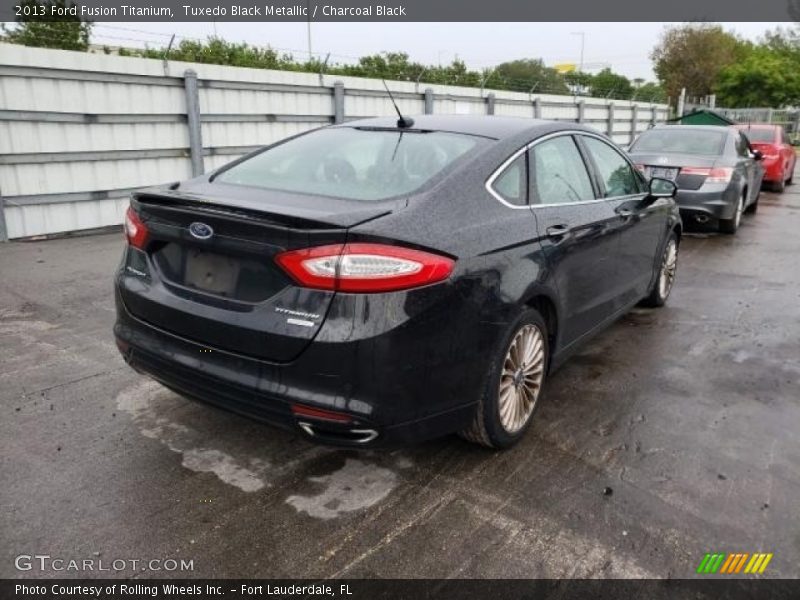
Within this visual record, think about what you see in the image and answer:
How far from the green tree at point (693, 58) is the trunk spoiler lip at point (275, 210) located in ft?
183

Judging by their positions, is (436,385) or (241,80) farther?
(241,80)

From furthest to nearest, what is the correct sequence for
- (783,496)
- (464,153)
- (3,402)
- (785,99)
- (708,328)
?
(785,99) → (708,328) → (3,402) → (464,153) → (783,496)

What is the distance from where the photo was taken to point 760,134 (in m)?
15.0

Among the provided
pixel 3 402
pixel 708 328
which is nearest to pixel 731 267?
pixel 708 328

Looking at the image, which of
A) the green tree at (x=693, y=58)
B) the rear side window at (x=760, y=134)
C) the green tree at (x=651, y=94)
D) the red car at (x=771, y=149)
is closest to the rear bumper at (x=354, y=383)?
the red car at (x=771, y=149)

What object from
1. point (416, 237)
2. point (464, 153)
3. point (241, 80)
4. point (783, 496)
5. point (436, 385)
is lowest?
point (783, 496)

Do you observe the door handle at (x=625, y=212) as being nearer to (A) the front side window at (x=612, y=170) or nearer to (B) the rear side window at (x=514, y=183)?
(A) the front side window at (x=612, y=170)

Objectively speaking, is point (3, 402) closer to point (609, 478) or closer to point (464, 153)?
point (464, 153)

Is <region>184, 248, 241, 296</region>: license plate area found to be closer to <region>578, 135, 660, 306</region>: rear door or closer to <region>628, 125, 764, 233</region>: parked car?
<region>578, 135, 660, 306</region>: rear door

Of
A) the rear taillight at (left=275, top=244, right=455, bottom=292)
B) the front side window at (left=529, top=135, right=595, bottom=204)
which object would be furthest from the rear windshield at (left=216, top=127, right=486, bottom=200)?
the rear taillight at (left=275, top=244, right=455, bottom=292)

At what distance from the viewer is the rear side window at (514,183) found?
3.09 m

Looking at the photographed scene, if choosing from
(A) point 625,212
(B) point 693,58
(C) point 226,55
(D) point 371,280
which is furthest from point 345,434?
(B) point 693,58

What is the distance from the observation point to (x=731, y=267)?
7.40 metres

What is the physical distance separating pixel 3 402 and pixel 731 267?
7078mm
